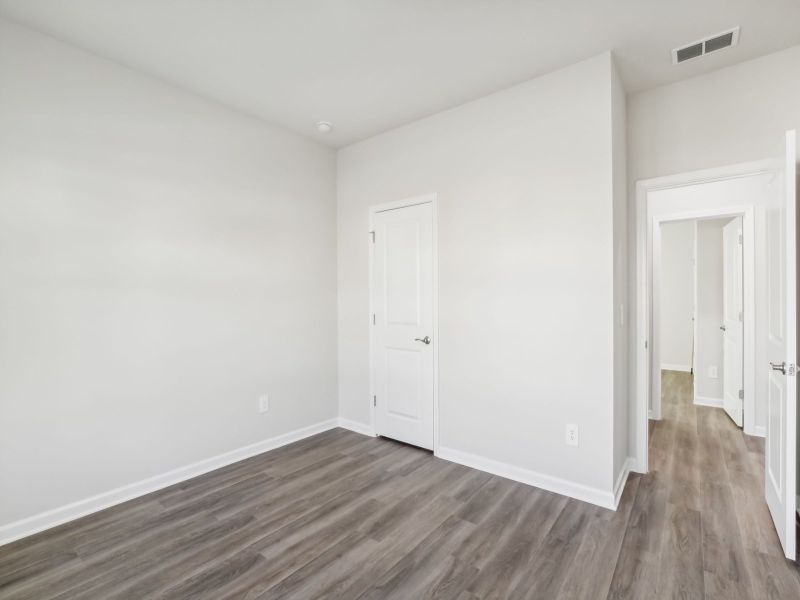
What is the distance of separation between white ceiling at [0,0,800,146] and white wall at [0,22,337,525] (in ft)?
0.96

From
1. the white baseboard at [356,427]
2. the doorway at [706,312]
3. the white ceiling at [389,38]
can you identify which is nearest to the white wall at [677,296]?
the doorway at [706,312]

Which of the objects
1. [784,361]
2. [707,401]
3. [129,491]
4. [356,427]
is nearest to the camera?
[784,361]

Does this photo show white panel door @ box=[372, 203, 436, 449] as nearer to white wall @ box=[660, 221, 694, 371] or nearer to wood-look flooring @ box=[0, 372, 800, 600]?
wood-look flooring @ box=[0, 372, 800, 600]

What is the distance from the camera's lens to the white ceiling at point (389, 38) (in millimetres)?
2021

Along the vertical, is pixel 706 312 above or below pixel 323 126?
below

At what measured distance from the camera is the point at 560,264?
2.60m

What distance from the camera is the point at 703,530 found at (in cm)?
215

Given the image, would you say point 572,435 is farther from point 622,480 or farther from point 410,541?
point 410,541

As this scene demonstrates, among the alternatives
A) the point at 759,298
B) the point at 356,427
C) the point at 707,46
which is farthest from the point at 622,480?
the point at 707,46

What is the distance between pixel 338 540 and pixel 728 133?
3.38 metres

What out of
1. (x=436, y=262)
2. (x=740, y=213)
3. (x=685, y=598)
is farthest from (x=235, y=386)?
(x=740, y=213)

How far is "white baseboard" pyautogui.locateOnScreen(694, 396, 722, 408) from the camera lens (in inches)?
179

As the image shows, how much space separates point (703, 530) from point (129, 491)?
336 centimetres

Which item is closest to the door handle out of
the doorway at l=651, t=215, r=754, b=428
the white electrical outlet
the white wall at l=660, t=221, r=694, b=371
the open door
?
the open door
